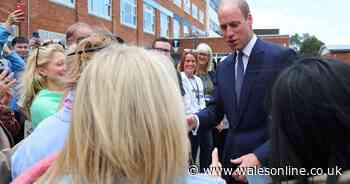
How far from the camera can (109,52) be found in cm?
145

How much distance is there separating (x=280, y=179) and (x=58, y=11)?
762 inches

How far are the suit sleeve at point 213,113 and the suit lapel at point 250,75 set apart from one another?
280mm

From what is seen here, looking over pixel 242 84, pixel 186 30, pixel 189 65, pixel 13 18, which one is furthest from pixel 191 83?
pixel 186 30

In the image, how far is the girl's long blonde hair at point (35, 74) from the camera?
3.36 metres

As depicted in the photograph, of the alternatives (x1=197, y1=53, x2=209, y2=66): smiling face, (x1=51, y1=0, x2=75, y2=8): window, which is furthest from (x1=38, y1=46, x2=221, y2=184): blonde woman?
(x1=51, y1=0, x2=75, y2=8): window

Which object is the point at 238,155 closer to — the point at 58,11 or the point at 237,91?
the point at 237,91

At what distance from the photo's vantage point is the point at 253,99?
294 cm

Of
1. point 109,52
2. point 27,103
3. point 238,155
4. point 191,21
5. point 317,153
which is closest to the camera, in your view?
point 109,52

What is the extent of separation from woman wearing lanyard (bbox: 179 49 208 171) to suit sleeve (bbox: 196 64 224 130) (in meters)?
2.54

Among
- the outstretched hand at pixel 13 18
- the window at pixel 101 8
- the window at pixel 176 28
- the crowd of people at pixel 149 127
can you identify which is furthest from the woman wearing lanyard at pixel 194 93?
the window at pixel 176 28

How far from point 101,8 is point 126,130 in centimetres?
2525

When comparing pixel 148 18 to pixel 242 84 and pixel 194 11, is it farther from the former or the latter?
pixel 242 84

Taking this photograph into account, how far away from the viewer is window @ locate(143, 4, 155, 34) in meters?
34.5

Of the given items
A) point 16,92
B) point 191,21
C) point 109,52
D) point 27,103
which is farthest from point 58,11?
point 191,21
